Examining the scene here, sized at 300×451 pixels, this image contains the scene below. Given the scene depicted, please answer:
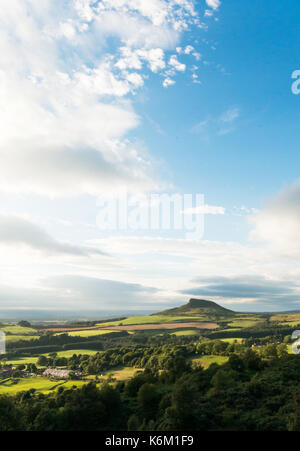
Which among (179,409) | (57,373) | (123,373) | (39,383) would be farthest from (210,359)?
(179,409)

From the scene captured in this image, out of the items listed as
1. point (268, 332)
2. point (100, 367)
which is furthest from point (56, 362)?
point (268, 332)

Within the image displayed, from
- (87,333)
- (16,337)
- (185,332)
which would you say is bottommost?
(185,332)

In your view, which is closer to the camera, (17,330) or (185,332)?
(17,330)

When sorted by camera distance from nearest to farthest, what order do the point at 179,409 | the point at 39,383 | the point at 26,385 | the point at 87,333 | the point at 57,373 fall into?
the point at 179,409, the point at 26,385, the point at 39,383, the point at 57,373, the point at 87,333

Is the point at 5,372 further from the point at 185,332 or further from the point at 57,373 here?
the point at 185,332

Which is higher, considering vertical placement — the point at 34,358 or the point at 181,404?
the point at 181,404

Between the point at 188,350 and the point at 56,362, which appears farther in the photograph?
the point at 56,362

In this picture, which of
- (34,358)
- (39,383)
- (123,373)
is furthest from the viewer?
(34,358)
